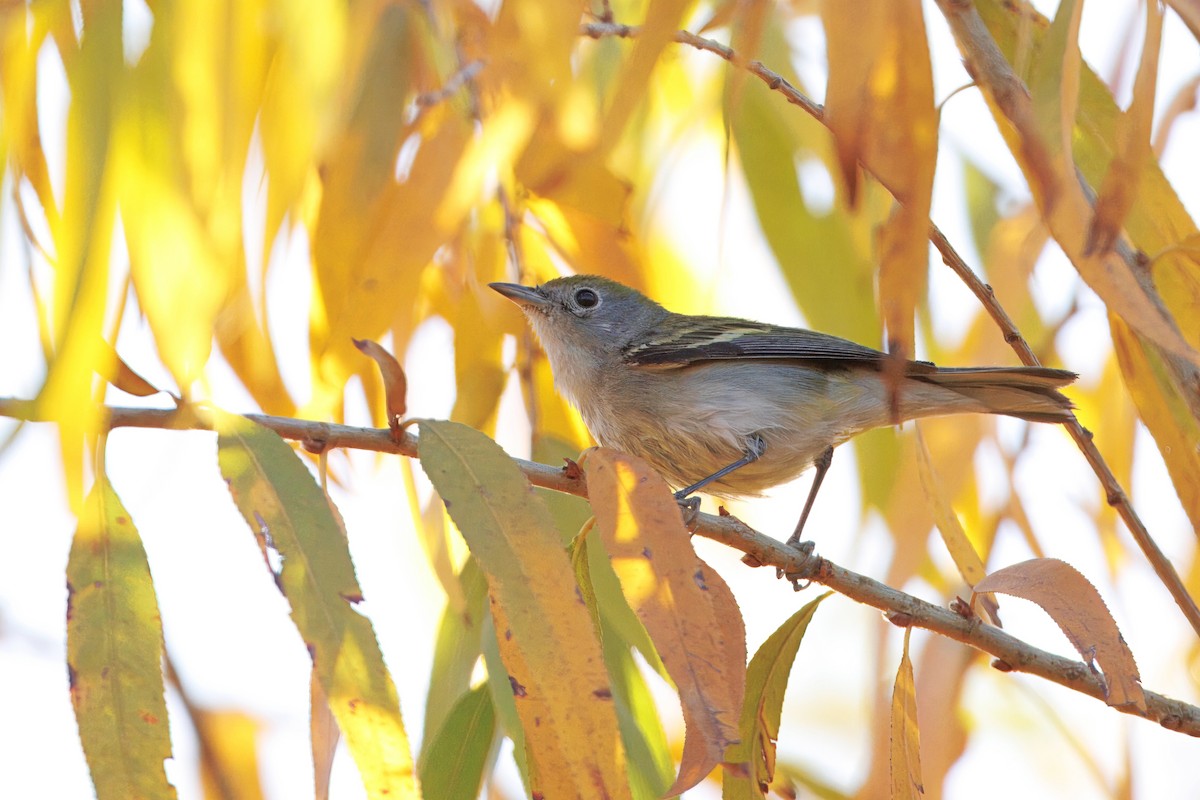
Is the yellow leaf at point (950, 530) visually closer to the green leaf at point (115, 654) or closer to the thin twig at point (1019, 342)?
the thin twig at point (1019, 342)

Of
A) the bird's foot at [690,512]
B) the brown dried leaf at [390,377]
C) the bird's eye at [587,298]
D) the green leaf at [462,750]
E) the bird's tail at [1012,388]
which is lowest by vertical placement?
the green leaf at [462,750]

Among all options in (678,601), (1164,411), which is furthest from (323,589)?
(1164,411)

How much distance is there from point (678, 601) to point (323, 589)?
→ 0.40 metres

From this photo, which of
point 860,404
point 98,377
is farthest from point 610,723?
point 860,404

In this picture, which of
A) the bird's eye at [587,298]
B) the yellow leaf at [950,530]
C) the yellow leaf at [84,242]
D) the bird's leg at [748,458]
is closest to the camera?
the yellow leaf at [84,242]

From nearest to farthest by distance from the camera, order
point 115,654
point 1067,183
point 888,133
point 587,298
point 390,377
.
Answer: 1. point 888,133
2. point 1067,183
3. point 115,654
4. point 390,377
5. point 587,298

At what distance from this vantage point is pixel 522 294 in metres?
2.71

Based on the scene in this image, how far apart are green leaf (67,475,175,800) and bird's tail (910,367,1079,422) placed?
163 cm

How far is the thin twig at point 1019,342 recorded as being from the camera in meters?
1.75

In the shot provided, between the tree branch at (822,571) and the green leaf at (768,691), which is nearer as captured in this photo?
the tree branch at (822,571)

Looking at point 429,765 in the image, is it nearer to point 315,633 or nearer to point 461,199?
point 315,633

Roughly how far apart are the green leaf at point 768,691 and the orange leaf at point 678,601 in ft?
1.55

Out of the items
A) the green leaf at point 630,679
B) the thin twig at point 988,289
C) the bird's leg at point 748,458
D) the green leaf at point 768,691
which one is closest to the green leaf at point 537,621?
the green leaf at point 630,679

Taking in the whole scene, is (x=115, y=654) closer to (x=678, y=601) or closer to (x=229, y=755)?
(x=678, y=601)
